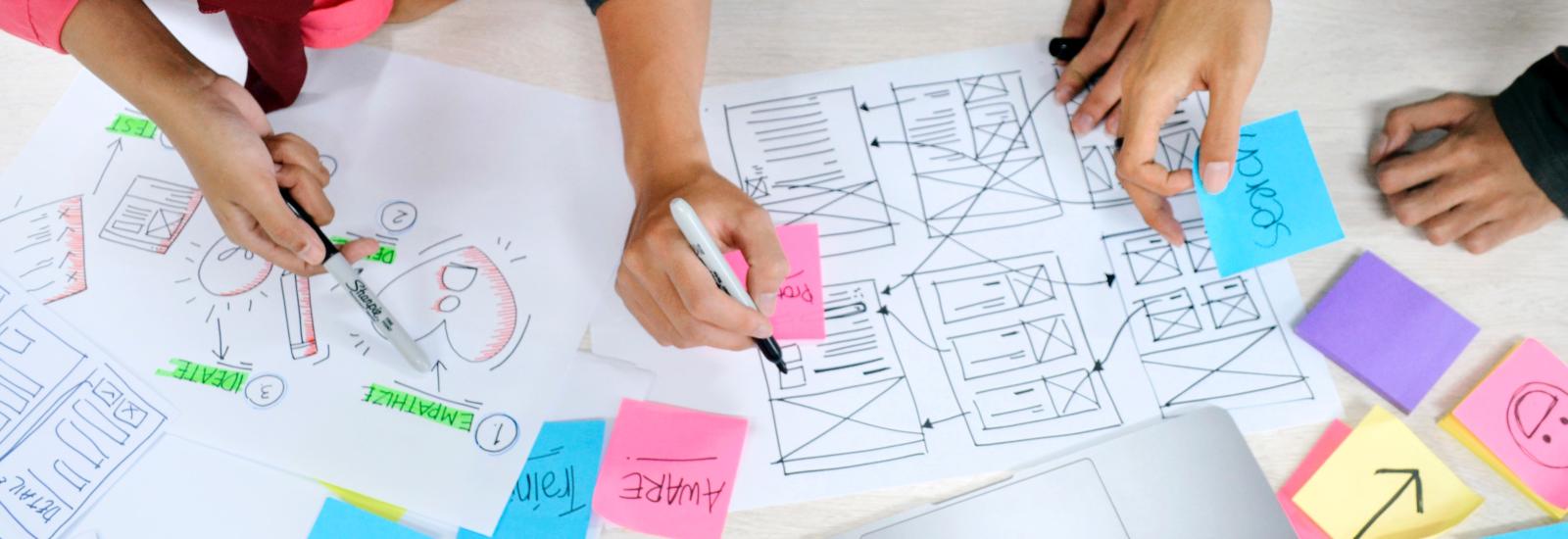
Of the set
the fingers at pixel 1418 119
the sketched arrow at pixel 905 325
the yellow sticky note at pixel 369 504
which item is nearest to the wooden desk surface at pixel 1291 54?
the fingers at pixel 1418 119

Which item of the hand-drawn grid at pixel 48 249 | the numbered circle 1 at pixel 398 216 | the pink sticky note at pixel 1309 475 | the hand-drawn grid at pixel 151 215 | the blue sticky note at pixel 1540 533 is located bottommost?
the hand-drawn grid at pixel 48 249

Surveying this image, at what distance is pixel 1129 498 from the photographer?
2.13 ft

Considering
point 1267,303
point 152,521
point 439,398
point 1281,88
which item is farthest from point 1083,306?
point 152,521

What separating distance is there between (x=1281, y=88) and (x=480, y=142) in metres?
0.67

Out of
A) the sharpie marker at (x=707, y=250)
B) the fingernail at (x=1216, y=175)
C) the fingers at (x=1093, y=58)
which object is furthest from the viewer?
the fingers at (x=1093, y=58)

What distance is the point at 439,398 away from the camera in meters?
0.69

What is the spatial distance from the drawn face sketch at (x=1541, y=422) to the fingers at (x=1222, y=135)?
27 cm

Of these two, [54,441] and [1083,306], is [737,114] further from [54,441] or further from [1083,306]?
[54,441]

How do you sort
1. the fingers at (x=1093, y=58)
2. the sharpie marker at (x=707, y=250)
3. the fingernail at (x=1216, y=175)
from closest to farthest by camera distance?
the sharpie marker at (x=707, y=250), the fingernail at (x=1216, y=175), the fingers at (x=1093, y=58)

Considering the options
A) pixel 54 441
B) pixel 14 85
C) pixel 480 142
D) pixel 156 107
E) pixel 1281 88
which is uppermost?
pixel 1281 88

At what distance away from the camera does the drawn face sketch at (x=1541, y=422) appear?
0.67 meters

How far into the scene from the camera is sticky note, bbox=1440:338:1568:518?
2.17ft

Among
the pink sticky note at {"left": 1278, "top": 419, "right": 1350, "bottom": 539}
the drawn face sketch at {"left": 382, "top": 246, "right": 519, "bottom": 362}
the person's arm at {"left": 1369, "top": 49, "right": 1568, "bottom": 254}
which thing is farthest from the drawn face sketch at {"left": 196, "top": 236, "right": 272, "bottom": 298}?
the person's arm at {"left": 1369, "top": 49, "right": 1568, "bottom": 254}

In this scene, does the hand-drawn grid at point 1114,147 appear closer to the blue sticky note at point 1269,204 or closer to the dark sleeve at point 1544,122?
the blue sticky note at point 1269,204
